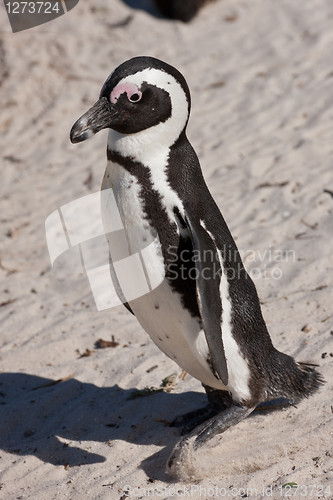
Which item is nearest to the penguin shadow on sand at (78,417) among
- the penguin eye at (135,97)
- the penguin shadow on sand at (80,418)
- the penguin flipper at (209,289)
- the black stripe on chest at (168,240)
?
the penguin shadow on sand at (80,418)

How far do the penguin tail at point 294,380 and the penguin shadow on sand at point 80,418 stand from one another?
490 mm

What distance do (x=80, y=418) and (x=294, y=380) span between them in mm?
1033

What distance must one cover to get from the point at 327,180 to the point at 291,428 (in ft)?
8.08

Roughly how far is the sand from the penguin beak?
129 cm

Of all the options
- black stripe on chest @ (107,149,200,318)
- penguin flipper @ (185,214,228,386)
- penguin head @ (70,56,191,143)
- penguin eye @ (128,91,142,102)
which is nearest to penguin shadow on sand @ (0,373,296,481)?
penguin flipper @ (185,214,228,386)

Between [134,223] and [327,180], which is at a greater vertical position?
[134,223]

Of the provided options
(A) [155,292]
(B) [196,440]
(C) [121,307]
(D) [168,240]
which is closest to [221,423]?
(B) [196,440]

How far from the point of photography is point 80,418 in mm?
3436

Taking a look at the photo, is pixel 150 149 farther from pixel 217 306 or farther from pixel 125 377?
pixel 125 377

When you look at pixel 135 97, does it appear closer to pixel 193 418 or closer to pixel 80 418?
pixel 193 418

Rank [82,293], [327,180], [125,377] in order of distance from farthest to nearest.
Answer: [327,180] < [82,293] < [125,377]

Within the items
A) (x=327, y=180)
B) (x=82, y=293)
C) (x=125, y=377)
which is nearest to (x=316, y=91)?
(x=327, y=180)

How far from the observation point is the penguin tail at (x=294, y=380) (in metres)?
2.99

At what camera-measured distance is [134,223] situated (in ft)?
8.89
